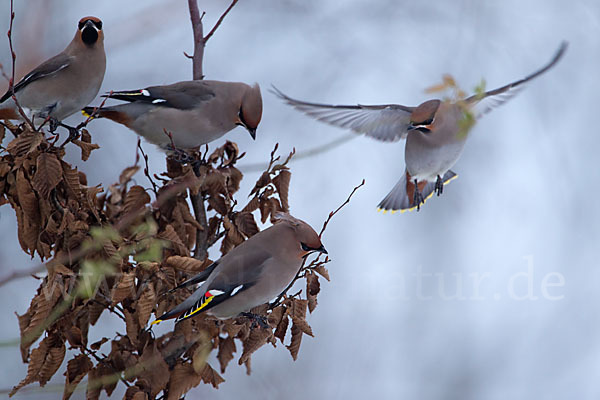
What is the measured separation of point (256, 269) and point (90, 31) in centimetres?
81

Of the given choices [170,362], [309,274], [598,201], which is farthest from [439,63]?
[170,362]

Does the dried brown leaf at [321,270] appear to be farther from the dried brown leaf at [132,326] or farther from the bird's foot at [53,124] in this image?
the bird's foot at [53,124]

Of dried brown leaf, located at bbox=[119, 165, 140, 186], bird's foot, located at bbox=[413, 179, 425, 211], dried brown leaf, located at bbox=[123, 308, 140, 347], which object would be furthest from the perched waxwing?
bird's foot, located at bbox=[413, 179, 425, 211]

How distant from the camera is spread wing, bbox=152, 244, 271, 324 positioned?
5.66 ft

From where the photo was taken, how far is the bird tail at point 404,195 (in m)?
2.77

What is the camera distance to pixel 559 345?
3.57 m

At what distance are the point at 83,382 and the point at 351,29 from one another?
2.17 meters

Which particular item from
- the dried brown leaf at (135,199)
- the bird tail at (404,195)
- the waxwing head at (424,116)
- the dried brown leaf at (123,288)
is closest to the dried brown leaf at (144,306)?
the dried brown leaf at (123,288)

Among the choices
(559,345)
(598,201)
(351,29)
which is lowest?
(559,345)

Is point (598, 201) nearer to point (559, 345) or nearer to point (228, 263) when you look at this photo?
point (559, 345)

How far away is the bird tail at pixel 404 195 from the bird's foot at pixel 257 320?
1.07 metres

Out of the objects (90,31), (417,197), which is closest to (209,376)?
(90,31)

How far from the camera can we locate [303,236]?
6.26ft

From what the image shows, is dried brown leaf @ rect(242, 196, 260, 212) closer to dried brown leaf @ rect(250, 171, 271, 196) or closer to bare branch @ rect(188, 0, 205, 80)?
dried brown leaf @ rect(250, 171, 271, 196)
